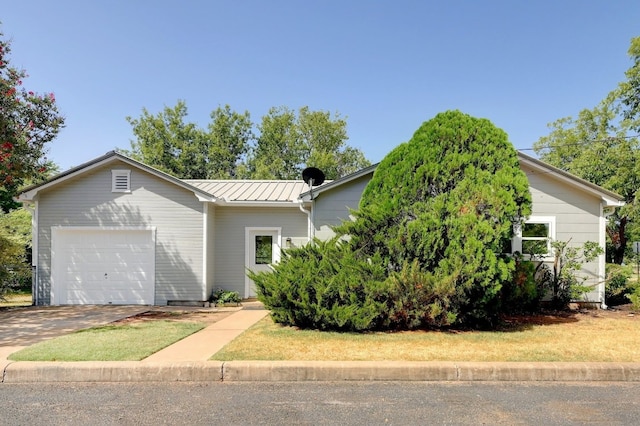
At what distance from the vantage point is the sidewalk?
15.4 feet

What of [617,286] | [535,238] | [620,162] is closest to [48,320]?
[535,238]

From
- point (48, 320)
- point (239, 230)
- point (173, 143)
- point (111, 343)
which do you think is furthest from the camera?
point (173, 143)

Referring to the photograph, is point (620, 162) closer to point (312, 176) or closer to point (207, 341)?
point (312, 176)

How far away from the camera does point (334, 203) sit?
10.5m

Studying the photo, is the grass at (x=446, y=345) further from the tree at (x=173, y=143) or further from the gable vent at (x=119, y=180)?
the tree at (x=173, y=143)

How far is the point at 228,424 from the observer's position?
352cm

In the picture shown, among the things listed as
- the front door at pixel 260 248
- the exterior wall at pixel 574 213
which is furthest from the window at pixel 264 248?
the exterior wall at pixel 574 213

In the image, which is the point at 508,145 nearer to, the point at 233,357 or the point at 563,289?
the point at 563,289

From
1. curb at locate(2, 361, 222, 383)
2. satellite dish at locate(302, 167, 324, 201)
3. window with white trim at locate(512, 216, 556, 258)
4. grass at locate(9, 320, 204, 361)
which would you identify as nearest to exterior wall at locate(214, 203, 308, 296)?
satellite dish at locate(302, 167, 324, 201)

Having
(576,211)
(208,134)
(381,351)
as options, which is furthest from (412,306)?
(208,134)

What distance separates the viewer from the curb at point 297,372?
15.4 feet

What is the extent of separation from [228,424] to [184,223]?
7.82 m

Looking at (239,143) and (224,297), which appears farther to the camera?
(239,143)

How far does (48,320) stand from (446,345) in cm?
835
